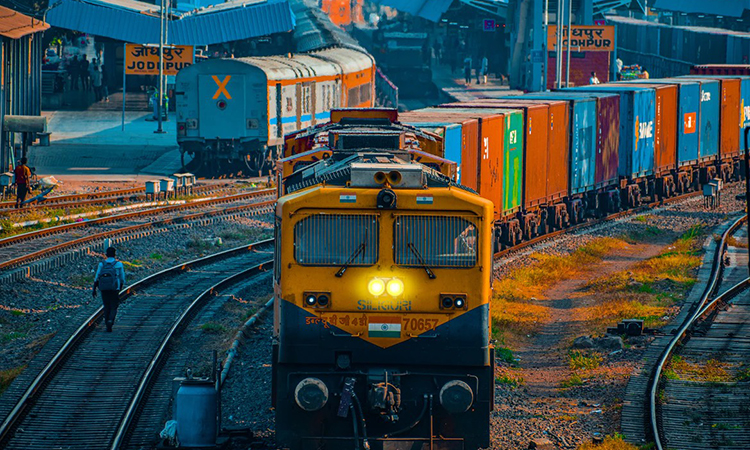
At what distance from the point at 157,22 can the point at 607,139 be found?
33523 millimetres

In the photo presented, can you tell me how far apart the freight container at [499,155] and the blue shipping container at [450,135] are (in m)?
0.62

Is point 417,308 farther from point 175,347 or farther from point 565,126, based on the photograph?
point 565,126

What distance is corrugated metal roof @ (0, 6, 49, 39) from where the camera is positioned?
3439 centimetres

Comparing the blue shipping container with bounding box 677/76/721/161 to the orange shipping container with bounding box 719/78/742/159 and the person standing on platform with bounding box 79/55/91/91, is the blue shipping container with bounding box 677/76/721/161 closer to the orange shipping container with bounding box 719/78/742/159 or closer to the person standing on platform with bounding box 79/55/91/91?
the orange shipping container with bounding box 719/78/742/159

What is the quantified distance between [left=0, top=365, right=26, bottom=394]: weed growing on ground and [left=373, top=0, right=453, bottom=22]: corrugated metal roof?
64.9 metres

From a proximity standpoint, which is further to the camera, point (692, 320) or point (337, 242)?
point (692, 320)

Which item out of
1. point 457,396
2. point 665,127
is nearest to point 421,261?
point 457,396

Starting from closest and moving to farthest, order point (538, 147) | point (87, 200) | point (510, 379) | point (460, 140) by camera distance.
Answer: point (510, 379) → point (460, 140) → point (538, 147) → point (87, 200)

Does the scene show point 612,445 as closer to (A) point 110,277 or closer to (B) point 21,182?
(A) point 110,277

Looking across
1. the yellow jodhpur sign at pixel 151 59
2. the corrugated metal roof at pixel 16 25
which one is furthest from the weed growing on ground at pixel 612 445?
the yellow jodhpur sign at pixel 151 59

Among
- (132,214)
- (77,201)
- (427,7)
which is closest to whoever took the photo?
(132,214)

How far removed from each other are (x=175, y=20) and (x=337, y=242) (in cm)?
5080

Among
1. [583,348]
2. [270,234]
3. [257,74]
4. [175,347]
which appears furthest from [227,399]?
[257,74]

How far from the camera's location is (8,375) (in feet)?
52.6
